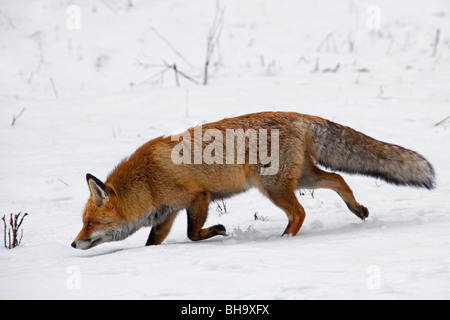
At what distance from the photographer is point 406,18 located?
15.1 meters

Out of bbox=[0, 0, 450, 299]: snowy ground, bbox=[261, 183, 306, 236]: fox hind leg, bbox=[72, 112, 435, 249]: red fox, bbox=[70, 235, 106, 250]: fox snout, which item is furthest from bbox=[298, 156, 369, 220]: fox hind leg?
bbox=[70, 235, 106, 250]: fox snout

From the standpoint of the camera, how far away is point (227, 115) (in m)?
10.2

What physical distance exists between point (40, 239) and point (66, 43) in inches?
394

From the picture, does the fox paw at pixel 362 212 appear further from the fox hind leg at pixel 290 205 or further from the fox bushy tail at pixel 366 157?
the fox hind leg at pixel 290 205

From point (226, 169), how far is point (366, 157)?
147 cm

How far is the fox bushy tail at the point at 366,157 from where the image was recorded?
544cm

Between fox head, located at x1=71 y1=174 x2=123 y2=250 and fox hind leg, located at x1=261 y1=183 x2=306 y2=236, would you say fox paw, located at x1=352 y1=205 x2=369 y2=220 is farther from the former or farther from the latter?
fox head, located at x1=71 y1=174 x2=123 y2=250

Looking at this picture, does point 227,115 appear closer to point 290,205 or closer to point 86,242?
point 290,205

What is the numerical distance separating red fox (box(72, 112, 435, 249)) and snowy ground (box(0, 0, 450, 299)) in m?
0.35

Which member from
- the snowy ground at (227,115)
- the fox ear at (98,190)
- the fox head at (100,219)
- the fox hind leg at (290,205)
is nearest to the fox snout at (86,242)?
the fox head at (100,219)

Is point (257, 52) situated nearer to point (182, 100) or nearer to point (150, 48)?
point (150, 48)

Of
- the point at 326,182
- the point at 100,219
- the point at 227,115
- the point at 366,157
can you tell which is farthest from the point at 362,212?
the point at 227,115

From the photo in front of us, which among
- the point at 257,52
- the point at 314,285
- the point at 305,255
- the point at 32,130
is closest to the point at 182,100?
the point at 32,130

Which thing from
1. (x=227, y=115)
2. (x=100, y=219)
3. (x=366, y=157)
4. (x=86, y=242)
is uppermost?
(x=366, y=157)
